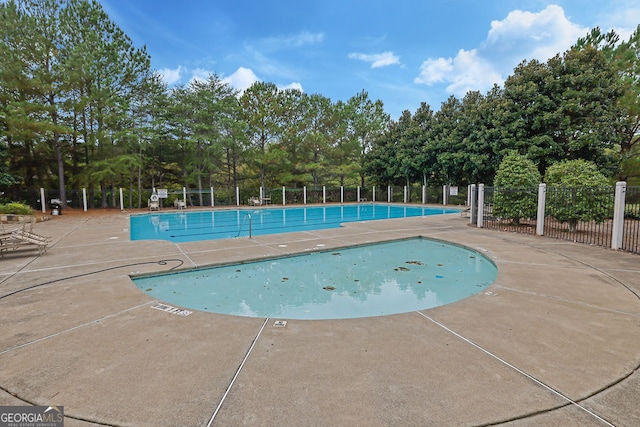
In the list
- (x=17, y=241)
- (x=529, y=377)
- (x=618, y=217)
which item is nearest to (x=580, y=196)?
(x=618, y=217)

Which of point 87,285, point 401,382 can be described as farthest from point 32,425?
point 87,285

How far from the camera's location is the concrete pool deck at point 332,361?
6.55ft

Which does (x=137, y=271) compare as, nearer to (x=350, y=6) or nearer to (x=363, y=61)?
(x=350, y=6)

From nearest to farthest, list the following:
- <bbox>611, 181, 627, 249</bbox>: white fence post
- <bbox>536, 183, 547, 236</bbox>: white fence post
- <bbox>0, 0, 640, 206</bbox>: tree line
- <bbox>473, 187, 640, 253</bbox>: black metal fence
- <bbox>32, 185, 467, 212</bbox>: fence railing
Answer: <bbox>611, 181, 627, 249</bbox>: white fence post < <bbox>473, 187, 640, 253</bbox>: black metal fence < <bbox>536, 183, 547, 236</bbox>: white fence post < <bbox>0, 0, 640, 206</bbox>: tree line < <bbox>32, 185, 467, 212</bbox>: fence railing

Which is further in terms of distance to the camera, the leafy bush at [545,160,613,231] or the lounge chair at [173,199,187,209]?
the lounge chair at [173,199,187,209]

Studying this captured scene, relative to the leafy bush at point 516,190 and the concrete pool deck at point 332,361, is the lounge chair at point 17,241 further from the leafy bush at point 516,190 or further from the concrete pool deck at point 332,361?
the leafy bush at point 516,190

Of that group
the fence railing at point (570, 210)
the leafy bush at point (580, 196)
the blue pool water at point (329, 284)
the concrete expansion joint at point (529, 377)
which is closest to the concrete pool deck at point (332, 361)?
the concrete expansion joint at point (529, 377)

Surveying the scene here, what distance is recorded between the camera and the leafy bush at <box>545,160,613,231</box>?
8.39m

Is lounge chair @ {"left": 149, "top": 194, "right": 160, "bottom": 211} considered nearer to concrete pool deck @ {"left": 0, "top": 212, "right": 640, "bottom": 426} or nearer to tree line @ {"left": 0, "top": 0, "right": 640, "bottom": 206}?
tree line @ {"left": 0, "top": 0, "right": 640, "bottom": 206}

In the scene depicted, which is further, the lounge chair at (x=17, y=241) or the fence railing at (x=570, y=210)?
the fence railing at (x=570, y=210)

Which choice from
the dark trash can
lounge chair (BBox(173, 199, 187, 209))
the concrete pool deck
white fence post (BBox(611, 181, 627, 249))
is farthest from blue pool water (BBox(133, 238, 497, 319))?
lounge chair (BBox(173, 199, 187, 209))

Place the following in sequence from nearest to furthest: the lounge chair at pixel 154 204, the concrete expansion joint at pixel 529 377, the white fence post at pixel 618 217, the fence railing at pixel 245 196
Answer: the concrete expansion joint at pixel 529 377 → the white fence post at pixel 618 217 → the lounge chair at pixel 154 204 → the fence railing at pixel 245 196

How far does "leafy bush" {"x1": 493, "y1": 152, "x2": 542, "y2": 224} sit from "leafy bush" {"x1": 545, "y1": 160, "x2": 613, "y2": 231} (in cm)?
63

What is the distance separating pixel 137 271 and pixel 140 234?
6.54 meters
